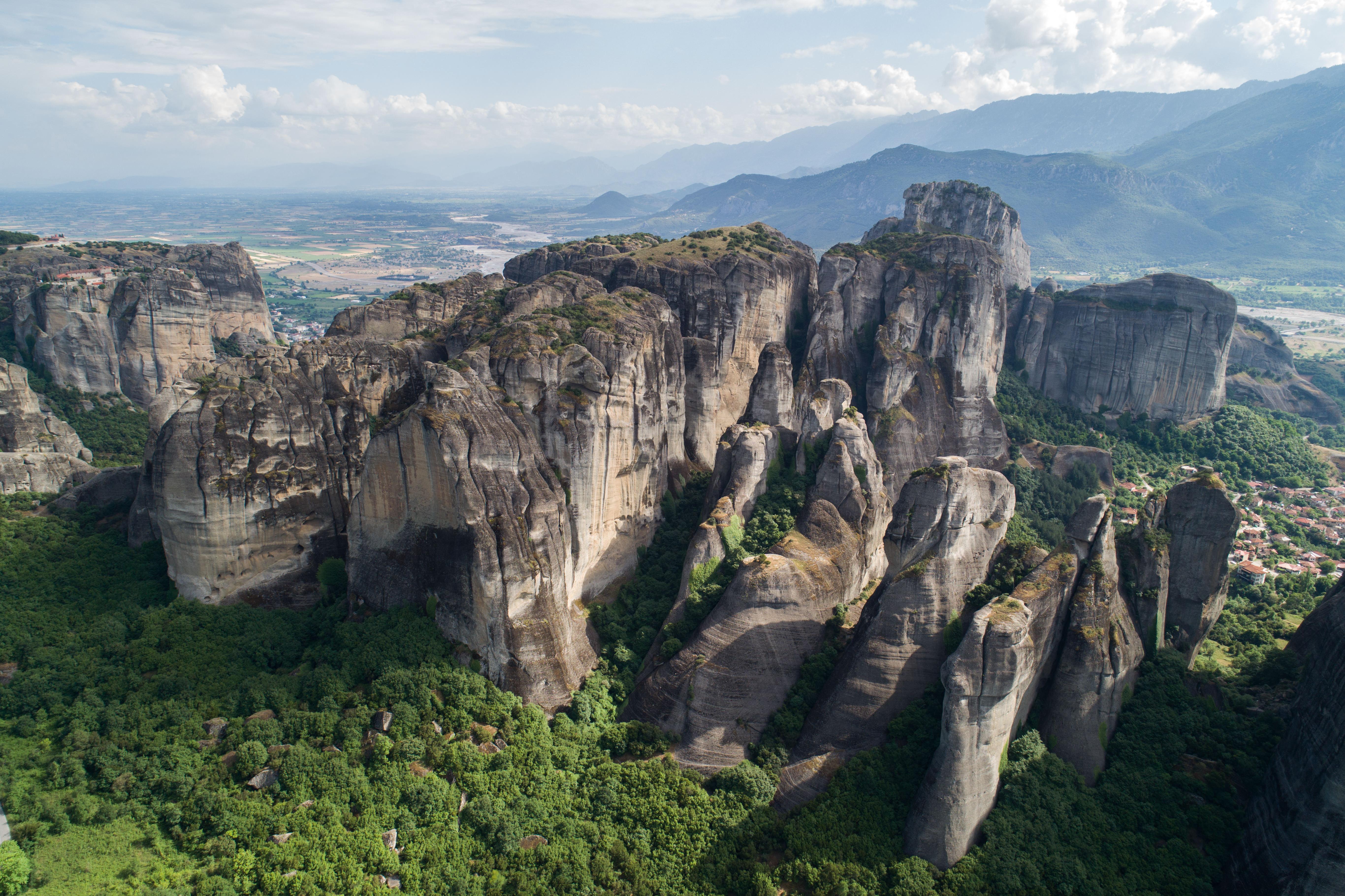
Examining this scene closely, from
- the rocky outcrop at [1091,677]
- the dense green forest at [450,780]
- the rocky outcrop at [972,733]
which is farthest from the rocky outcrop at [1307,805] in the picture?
the rocky outcrop at [972,733]

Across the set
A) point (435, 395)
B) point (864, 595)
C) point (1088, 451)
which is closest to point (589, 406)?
point (435, 395)

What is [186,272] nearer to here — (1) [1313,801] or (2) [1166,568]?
(2) [1166,568]

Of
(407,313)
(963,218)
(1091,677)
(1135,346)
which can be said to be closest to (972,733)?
(1091,677)

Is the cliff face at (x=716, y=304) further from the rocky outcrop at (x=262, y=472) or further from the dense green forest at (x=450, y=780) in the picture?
the dense green forest at (x=450, y=780)

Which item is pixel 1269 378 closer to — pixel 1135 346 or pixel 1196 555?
pixel 1135 346

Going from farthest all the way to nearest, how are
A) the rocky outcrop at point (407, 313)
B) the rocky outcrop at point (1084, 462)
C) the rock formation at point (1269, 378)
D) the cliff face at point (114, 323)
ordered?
1. the rock formation at point (1269, 378)
2. the cliff face at point (114, 323)
3. the rocky outcrop at point (1084, 462)
4. the rocky outcrop at point (407, 313)
